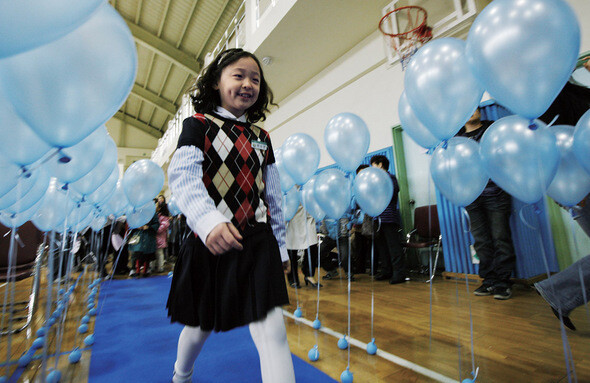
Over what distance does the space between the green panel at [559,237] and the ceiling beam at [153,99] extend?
14377mm

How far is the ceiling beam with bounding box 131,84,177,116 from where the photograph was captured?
13.2 meters

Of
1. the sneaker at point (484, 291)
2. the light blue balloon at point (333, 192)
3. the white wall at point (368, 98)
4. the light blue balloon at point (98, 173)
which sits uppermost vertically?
the white wall at point (368, 98)

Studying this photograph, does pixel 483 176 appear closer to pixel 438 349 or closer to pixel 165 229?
pixel 438 349

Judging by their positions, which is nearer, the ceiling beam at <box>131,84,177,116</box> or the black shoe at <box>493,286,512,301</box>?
the black shoe at <box>493,286,512,301</box>

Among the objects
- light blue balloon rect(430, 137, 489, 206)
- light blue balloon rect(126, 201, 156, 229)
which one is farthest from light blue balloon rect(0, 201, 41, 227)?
light blue balloon rect(430, 137, 489, 206)

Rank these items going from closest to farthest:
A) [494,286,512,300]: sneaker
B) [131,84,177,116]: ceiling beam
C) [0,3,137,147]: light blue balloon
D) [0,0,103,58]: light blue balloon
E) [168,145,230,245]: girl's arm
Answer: [0,0,103,58]: light blue balloon → [0,3,137,147]: light blue balloon → [168,145,230,245]: girl's arm → [494,286,512,300]: sneaker → [131,84,177,116]: ceiling beam

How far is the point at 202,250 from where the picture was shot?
2.96ft

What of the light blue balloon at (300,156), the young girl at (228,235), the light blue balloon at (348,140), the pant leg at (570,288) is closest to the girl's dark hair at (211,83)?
the young girl at (228,235)

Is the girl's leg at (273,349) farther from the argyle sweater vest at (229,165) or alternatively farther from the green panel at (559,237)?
the green panel at (559,237)

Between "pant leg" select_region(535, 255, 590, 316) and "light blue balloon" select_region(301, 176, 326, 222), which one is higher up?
"light blue balloon" select_region(301, 176, 326, 222)

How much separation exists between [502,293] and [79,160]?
300 centimetres

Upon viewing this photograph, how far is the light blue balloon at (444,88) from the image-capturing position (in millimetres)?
1106

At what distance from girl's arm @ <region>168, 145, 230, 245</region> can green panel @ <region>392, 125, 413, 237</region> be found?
3.61 m

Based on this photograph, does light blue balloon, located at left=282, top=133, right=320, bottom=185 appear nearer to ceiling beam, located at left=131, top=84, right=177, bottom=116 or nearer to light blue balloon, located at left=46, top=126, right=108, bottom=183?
light blue balloon, located at left=46, top=126, right=108, bottom=183
